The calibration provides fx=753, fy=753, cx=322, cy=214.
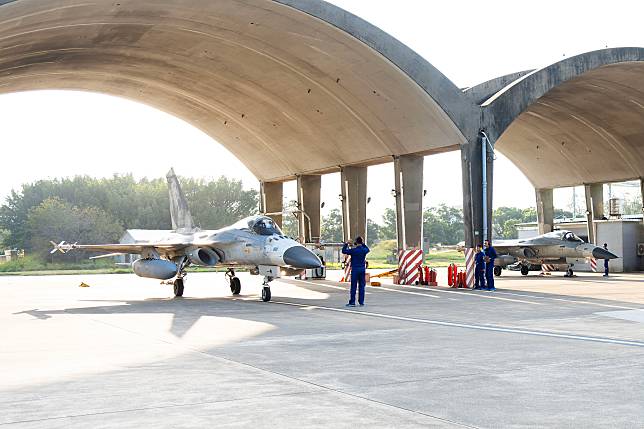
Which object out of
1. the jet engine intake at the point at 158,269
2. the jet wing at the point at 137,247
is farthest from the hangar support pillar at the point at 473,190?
the jet engine intake at the point at 158,269

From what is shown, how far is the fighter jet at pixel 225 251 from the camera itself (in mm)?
18891

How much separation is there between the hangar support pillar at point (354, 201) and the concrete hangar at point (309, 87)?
51mm

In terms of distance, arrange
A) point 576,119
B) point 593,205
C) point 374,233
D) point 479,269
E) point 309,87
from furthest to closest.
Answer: point 374,233, point 593,205, point 576,119, point 309,87, point 479,269

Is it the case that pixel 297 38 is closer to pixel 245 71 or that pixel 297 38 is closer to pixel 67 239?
pixel 245 71

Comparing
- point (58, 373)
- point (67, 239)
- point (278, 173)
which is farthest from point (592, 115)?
point (67, 239)

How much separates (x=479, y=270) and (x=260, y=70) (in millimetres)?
9906

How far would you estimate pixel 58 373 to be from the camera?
806 cm

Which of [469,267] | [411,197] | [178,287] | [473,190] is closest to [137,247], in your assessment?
[178,287]

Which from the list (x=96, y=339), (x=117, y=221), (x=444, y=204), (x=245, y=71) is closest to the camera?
(x=96, y=339)

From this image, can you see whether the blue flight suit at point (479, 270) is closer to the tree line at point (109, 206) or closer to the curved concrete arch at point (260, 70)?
the curved concrete arch at point (260, 70)

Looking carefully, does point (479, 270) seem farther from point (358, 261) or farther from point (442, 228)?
point (442, 228)

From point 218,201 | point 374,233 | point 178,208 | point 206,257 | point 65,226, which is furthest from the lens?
point 374,233

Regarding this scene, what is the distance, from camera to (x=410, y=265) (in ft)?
88.1

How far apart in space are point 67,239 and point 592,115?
51742 mm
